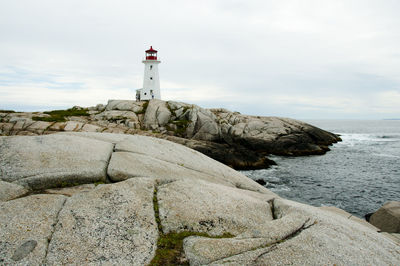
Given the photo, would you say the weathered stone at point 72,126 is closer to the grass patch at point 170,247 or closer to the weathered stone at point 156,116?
the weathered stone at point 156,116

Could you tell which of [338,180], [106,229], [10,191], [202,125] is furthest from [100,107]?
[106,229]

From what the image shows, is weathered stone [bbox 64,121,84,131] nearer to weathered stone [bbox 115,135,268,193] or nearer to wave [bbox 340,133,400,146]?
weathered stone [bbox 115,135,268,193]

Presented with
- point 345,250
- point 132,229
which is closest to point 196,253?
point 132,229

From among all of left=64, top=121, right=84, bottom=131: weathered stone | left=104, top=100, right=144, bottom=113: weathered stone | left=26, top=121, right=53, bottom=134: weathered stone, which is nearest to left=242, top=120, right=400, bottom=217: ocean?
left=64, top=121, right=84, bottom=131: weathered stone

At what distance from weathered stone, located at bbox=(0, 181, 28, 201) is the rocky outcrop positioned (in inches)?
1.5

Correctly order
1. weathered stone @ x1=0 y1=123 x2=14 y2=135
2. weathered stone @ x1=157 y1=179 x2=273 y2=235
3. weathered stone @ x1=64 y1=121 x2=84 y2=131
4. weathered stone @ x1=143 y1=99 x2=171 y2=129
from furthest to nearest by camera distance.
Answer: weathered stone @ x1=143 y1=99 x2=171 y2=129
weathered stone @ x1=64 y1=121 x2=84 y2=131
weathered stone @ x1=0 y1=123 x2=14 y2=135
weathered stone @ x1=157 y1=179 x2=273 y2=235

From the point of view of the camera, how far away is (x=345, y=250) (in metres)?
6.96

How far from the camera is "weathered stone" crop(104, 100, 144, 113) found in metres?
56.9

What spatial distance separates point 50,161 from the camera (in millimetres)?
10266

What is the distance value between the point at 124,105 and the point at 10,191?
5170cm

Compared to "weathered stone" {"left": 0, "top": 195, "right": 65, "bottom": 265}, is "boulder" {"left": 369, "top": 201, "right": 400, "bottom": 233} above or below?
below

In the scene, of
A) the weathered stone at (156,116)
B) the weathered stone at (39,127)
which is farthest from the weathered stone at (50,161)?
the weathered stone at (156,116)

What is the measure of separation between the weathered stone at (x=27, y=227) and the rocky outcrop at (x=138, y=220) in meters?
0.02

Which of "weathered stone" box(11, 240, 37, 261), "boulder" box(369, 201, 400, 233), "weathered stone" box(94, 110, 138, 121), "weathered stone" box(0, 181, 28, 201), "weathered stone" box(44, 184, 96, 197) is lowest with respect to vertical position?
"boulder" box(369, 201, 400, 233)
